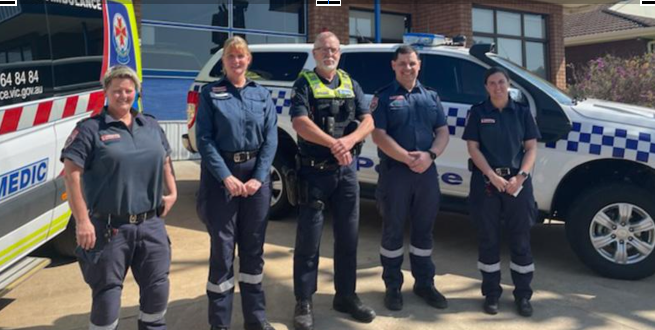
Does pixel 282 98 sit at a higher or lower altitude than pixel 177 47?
lower

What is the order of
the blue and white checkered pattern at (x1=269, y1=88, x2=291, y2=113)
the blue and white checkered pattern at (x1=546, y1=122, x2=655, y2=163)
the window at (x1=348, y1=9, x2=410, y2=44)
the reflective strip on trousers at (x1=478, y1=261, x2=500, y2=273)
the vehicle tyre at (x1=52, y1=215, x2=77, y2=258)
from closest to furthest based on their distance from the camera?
the reflective strip on trousers at (x1=478, y1=261, x2=500, y2=273) < the blue and white checkered pattern at (x1=546, y1=122, x2=655, y2=163) < the vehicle tyre at (x1=52, y1=215, x2=77, y2=258) < the blue and white checkered pattern at (x1=269, y1=88, x2=291, y2=113) < the window at (x1=348, y1=9, x2=410, y2=44)

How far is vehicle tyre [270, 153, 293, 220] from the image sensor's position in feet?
18.6

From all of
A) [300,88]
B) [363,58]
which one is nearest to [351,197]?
[300,88]

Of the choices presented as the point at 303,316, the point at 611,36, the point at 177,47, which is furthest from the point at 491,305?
the point at 611,36

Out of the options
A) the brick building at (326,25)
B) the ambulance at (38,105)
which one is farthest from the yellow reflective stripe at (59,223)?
the brick building at (326,25)

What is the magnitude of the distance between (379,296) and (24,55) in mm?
2740

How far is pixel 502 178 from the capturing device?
3629 mm

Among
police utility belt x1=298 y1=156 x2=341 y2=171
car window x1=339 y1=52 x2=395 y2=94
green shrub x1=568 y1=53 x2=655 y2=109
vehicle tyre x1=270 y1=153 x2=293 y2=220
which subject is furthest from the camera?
green shrub x1=568 y1=53 x2=655 y2=109

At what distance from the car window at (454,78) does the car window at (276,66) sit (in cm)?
133

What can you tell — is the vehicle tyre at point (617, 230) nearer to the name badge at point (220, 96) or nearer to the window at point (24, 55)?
the name badge at point (220, 96)

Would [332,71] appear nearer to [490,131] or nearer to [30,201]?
[490,131]

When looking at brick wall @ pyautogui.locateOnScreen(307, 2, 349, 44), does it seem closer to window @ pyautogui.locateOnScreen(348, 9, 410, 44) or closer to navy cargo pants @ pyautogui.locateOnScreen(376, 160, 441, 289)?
window @ pyautogui.locateOnScreen(348, 9, 410, 44)

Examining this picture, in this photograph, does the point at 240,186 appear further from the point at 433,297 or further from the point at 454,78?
the point at 454,78

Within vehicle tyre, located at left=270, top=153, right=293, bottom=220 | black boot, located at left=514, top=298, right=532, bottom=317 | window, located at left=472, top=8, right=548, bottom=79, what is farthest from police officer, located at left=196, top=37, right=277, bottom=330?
window, located at left=472, top=8, right=548, bottom=79
